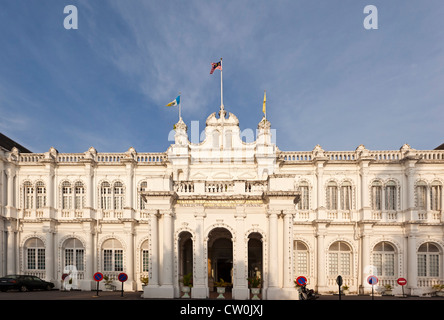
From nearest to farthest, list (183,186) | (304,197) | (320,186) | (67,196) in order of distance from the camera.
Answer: (183,186) < (320,186) < (304,197) < (67,196)

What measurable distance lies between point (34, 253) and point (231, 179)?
16.6 metres

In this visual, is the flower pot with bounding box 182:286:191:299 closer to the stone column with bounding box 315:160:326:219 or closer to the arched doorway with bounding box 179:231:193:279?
the arched doorway with bounding box 179:231:193:279

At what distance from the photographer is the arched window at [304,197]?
28703 millimetres

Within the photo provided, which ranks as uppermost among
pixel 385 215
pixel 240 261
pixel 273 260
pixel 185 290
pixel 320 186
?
pixel 320 186

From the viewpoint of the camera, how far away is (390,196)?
2830 cm

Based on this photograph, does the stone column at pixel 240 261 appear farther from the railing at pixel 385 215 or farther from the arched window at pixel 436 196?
the arched window at pixel 436 196

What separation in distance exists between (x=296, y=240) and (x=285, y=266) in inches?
401

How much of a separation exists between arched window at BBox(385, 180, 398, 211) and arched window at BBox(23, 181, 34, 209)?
2736 cm

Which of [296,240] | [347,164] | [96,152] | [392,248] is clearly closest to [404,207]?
[392,248]

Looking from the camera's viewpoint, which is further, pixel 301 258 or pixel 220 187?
pixel 301 258

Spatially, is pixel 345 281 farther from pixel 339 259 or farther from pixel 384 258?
pixel 384 258

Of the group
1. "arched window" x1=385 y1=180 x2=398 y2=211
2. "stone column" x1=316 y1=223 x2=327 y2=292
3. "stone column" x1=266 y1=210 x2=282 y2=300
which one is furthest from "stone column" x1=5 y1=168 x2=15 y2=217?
"arched window" x1=385 y1=180 x2=398 y2=211

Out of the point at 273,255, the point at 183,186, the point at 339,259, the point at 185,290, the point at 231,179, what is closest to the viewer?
the point at 273,255

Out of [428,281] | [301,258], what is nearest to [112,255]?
[301,258]
